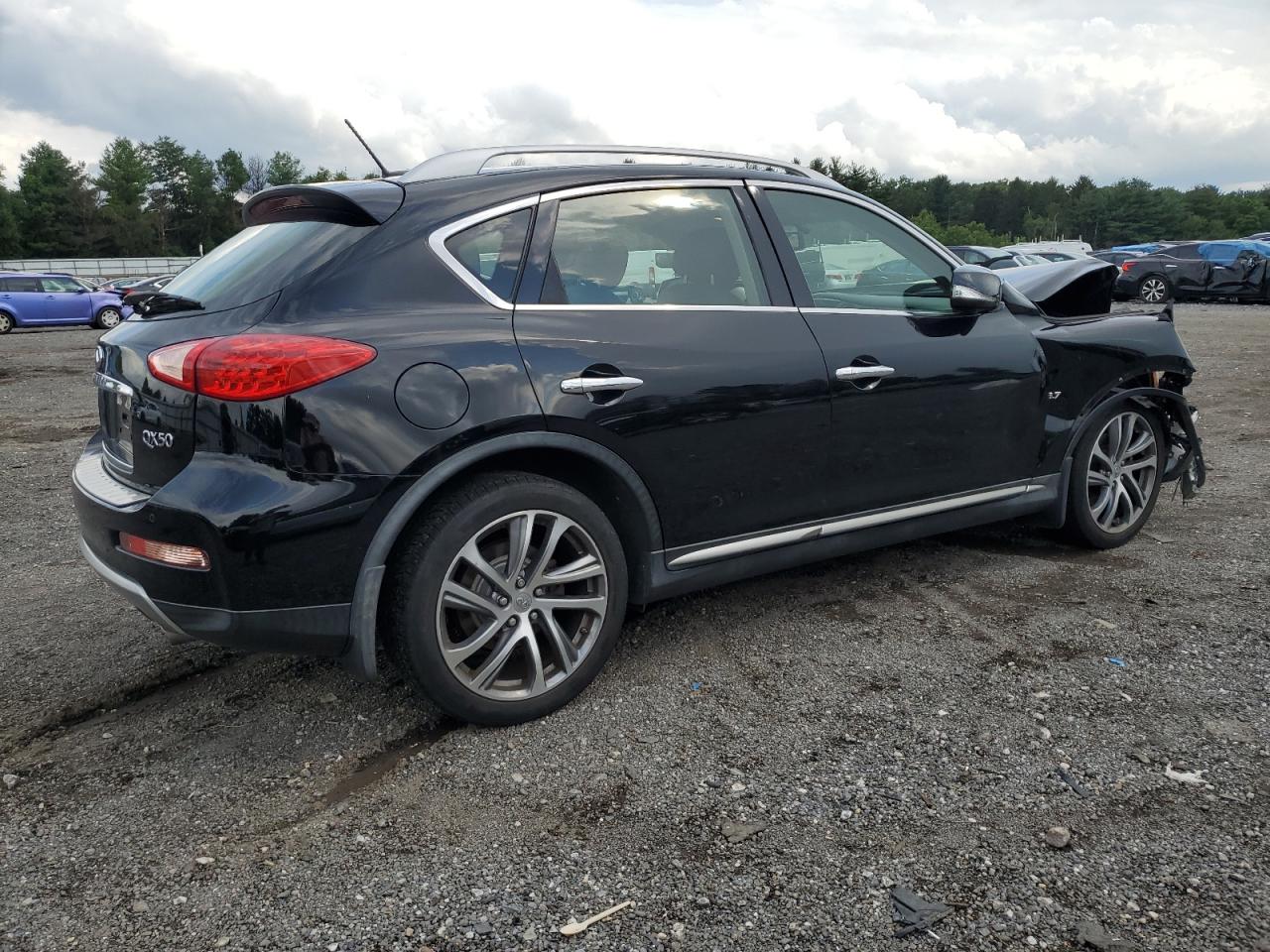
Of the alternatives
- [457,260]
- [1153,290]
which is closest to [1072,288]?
[457,260]

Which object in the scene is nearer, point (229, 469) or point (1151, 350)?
point (229, 469)

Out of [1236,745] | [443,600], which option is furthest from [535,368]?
[1236,745]

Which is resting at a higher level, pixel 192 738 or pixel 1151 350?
pixel 1151 350

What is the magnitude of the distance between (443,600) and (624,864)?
949mm

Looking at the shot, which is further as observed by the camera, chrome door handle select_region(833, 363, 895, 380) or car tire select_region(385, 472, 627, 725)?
chrome door handle select_region(833, 363, 895, 380)

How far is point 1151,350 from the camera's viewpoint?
4840 millimetres

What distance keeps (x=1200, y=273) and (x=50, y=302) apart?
29.3 m

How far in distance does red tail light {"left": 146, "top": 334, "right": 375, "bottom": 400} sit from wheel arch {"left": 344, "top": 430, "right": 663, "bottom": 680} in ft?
1.33

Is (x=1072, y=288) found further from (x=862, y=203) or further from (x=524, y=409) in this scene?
(x=524, y=409)

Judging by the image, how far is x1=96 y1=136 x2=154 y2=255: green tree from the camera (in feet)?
309

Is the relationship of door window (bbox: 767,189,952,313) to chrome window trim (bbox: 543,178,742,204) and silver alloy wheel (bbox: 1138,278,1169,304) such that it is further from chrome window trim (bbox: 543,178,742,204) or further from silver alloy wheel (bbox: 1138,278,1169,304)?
silver alloy wheel (bbox: 1138,278,1169,304)

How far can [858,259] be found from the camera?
13.3ft

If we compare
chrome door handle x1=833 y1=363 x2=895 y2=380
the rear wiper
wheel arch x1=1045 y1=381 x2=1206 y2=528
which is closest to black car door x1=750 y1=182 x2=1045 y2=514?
chrome door handle x1=833 y1=363 x2=895 y2=380

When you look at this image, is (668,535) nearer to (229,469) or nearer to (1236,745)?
(229,469)
